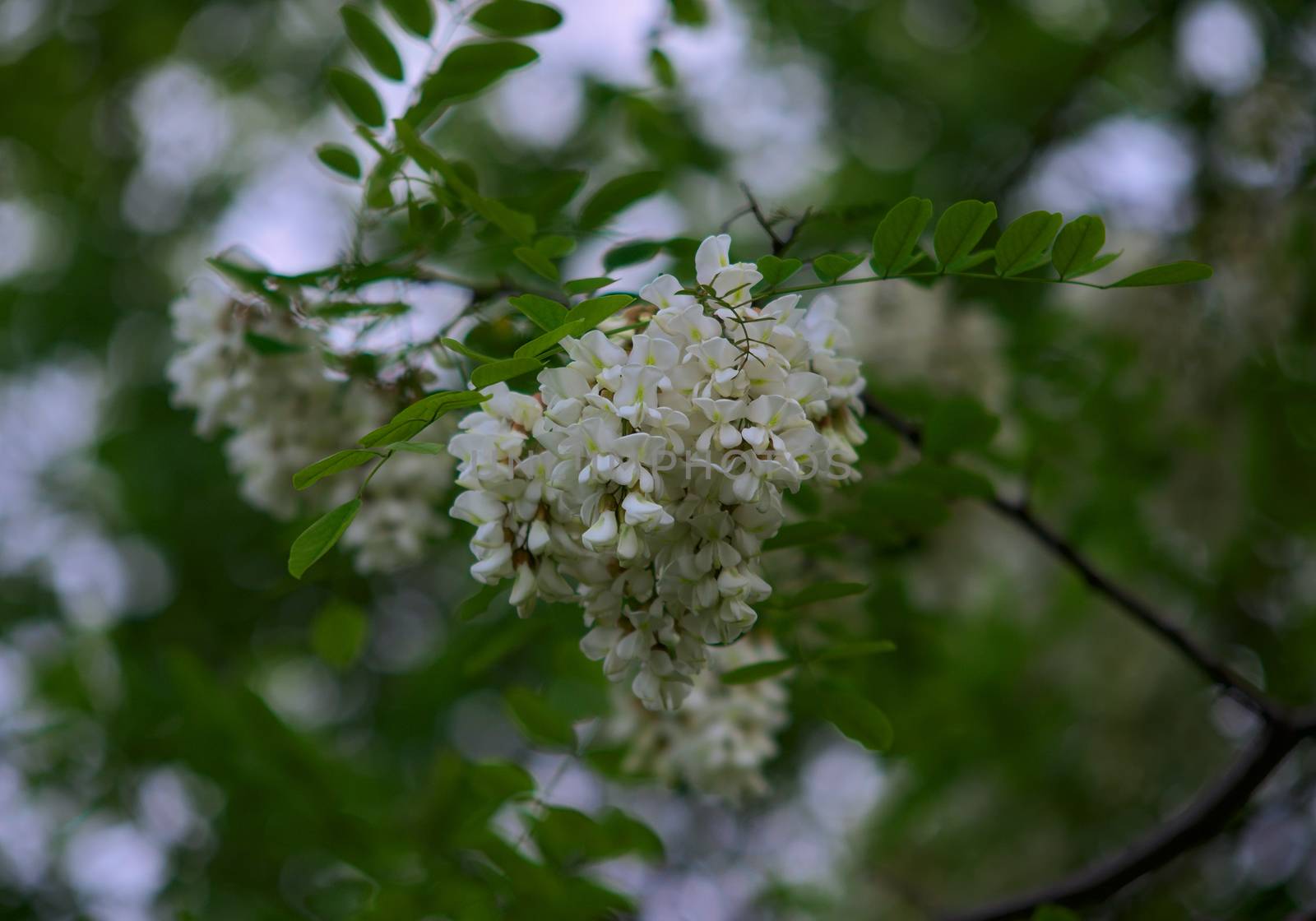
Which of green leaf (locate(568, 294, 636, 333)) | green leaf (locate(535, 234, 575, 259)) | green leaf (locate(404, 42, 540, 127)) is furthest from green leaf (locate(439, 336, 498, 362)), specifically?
green leaf (locate(404, 42, 540, 127))

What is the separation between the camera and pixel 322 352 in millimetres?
1804

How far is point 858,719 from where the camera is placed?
167cm

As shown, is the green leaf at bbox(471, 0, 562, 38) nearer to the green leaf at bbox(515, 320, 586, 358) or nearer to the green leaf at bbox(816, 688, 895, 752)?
the green leaf at bbox(515, 320, 586, 358)

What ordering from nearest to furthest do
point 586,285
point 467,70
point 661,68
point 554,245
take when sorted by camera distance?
point 586,285, point 554,245, point 467,70, point 661,68

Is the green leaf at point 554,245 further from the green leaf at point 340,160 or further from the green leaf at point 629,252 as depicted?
the green leaf at point 340,160

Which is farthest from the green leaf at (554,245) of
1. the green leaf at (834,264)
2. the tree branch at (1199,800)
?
the tree branch at (1199,800)

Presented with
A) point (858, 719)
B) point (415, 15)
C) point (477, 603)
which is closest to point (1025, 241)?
point (858, 719)

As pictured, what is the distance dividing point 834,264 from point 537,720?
3.56 ft

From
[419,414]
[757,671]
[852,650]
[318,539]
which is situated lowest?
[757,671]

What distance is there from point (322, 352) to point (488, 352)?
0.99ft

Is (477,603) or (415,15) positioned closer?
(477,603)

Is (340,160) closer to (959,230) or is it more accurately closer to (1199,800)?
(959,230)

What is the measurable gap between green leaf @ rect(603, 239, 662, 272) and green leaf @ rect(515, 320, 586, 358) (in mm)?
597

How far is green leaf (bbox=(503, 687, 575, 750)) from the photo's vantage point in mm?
2000
